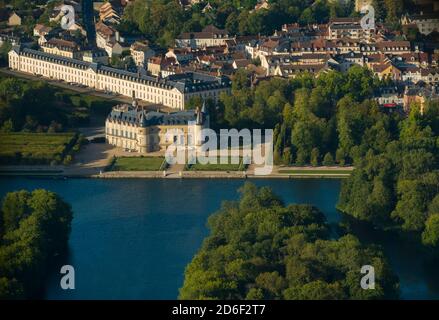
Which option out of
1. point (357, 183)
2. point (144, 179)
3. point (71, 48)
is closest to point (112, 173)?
point (144, 179)

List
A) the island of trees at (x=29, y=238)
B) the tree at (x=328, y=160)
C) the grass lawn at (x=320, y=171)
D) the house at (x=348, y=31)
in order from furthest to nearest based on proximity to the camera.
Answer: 1. the house at (x=348, y=31)
2. the tree at (x=328, y=160)
3. the grass lawn at (x=320, y=171)
4. the island of trees at (x=29, y=238)

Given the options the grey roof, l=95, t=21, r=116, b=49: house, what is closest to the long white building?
the grey roof

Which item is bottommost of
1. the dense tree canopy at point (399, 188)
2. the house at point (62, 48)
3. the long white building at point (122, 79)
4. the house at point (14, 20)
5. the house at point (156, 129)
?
the dense tree canopy at point (399, 188)

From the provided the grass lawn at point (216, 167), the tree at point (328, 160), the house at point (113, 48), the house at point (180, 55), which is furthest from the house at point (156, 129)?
the house at point (113, 48)

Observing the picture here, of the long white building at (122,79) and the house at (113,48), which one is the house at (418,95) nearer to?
the long white building at (122,79)

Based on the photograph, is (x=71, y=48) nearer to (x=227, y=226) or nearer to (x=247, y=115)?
(x=247, y=115)

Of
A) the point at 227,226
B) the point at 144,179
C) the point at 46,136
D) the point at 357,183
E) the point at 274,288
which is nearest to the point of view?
the point at 274,288

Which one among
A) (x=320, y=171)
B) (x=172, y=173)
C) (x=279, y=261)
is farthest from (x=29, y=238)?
(x=320, y=171)
